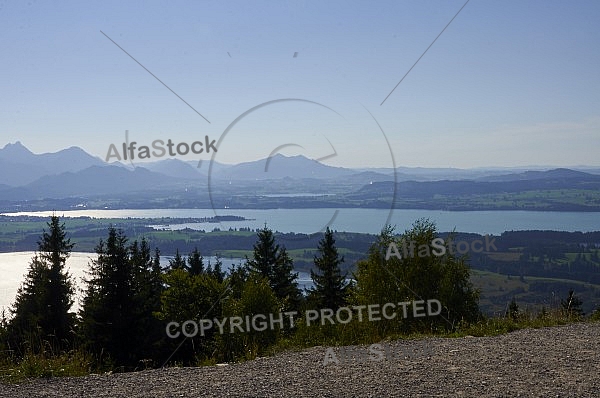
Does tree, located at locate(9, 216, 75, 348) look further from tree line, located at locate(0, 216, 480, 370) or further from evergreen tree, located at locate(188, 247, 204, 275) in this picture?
evergreen tree, located at locate(188, 247, 204, 275)

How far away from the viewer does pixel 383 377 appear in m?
7.40

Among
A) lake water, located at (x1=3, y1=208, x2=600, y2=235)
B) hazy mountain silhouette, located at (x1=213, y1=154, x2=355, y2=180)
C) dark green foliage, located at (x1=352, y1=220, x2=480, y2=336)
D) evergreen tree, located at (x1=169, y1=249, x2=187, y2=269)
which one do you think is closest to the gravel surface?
lake water, located at (x1=3, y1=208, x2=600, y2=235)

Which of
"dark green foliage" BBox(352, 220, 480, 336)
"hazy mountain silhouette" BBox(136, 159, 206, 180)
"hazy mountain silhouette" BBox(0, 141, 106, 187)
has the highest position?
"hazy mountain silhouette" BBox(0, 141, 106, 187)

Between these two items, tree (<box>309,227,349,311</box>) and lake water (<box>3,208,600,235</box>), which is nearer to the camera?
lake water (<box>3,208,600,235</box>)

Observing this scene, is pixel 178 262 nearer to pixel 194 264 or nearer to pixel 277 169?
pixel 194 264

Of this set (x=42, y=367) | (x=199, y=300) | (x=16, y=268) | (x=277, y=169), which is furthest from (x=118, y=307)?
(x=16, y=268)

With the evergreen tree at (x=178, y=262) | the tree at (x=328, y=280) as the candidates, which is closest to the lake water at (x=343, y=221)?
the evergreen tree at (x=178, y=262)

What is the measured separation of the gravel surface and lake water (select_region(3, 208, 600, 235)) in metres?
2.40

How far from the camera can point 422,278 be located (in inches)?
709

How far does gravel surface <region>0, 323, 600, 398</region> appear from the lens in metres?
6.82

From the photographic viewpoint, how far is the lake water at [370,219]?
36.8 ft

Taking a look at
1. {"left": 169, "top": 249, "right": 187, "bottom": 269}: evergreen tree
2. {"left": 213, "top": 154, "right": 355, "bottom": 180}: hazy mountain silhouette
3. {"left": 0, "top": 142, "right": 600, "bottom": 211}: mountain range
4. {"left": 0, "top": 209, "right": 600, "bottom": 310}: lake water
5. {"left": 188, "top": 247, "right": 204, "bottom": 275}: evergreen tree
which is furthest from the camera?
{"left": 169, "top": 249, "right": 187, "bottom": 269}: evergreen tree

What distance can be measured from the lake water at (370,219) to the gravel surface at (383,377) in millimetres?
2400

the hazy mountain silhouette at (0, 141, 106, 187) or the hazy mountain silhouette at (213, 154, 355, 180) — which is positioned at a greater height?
the hazy mountain silhouette at (0, 141, 106, 187)
